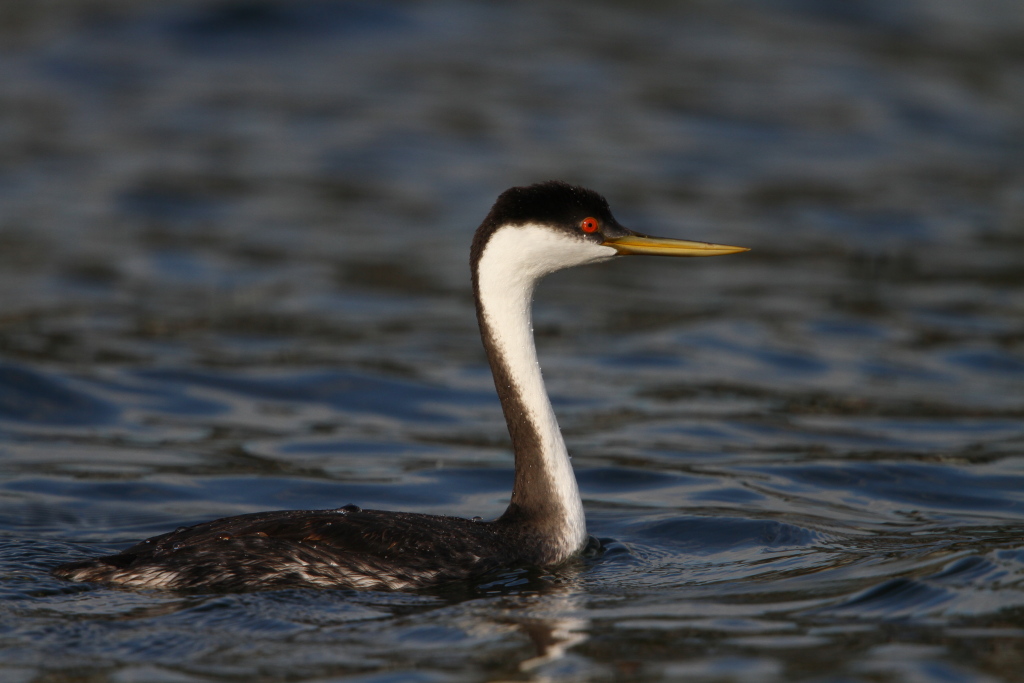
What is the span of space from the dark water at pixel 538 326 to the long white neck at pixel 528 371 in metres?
0.39

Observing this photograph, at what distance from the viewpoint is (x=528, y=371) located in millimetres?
7586

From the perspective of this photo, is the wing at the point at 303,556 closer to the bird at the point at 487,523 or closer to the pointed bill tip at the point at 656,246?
the bird at the point at 487,523

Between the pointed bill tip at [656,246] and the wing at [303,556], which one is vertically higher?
the pointed bill tip at [656,246]

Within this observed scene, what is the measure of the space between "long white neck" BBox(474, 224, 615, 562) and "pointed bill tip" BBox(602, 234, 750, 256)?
6 cm

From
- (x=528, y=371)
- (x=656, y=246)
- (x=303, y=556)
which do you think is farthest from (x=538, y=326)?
(x=303, y=556)

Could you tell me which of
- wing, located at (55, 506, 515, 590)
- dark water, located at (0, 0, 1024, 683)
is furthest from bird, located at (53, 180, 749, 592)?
dark water, located at (0, 0, 1024, 683)

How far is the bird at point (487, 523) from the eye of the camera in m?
6.58

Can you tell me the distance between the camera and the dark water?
6285mm

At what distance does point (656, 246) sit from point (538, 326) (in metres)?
6.94

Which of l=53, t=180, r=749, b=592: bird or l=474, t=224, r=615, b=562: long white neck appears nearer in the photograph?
l=53, t=180, r=749, b=592: bird

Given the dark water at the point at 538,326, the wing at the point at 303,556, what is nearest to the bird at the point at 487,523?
the wing at the point at 303,556

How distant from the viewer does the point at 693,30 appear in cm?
2734

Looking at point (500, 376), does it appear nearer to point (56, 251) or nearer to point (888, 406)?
point (888, 406)

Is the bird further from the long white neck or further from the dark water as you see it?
the dark water
